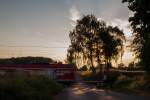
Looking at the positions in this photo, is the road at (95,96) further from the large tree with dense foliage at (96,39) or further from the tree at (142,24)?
the large tree with dense foliage at (96,39)

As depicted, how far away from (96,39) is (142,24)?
58276 mm

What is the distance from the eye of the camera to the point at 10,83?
77.6 ft

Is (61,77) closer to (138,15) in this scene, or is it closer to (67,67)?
(67,67)

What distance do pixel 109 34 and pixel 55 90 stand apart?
198 feet

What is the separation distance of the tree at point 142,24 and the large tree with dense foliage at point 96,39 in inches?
2168

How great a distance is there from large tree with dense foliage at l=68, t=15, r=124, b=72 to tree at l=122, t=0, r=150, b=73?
55066mm

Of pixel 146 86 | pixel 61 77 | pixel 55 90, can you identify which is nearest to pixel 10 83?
pixel 55 90

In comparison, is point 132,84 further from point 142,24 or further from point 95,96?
point 95,96

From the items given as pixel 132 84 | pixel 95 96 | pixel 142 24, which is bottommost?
pixel 95 96

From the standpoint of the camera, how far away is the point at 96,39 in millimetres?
101438

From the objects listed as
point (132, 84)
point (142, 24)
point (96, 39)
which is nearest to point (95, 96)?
point (142, 24)

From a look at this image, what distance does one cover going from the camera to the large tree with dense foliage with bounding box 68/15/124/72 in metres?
101

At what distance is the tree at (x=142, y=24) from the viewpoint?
1574 inches

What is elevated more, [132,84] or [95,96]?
[132,84]
